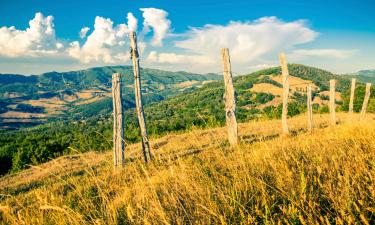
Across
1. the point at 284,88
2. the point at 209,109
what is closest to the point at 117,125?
the point at 284,88

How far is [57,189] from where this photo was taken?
6363 mm

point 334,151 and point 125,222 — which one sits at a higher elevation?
point 334,151

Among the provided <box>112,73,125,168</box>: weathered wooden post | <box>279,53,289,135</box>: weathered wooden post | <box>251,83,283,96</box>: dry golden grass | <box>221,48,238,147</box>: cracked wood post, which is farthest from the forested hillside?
<box>221,48,238,147</box>: cracked wood post

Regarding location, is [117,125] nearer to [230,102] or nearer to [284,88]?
[230,102]

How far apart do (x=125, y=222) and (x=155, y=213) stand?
1.20 ft

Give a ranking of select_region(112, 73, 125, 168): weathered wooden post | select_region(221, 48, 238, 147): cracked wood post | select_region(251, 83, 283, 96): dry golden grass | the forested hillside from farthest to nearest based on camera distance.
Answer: select_region(251, 83, 283, 96): dry golden grass → the forested hillside → select_region(221, 48, 238, 147): cracked wood post → select_region(112, 73, 125, 168): weathered wooden post

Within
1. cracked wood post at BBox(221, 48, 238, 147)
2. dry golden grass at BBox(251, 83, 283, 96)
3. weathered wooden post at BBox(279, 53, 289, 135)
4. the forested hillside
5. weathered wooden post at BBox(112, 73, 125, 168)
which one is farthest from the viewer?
dry golden grass at BBox(251, 83, 283, 96)

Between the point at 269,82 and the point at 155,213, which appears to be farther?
the point at 269,82

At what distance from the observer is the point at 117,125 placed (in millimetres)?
7852

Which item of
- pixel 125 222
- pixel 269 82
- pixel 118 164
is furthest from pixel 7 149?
pixel 269 82

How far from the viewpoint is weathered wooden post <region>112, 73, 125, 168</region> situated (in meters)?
7.78

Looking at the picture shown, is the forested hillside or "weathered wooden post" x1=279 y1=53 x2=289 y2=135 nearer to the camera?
"weathered wooden post" x1=279 y1=53 x2=289 y2=135

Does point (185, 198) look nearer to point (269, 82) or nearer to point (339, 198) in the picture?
point (339, 198)

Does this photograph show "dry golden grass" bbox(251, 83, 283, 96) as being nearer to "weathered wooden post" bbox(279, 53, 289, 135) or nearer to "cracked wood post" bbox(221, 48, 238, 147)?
"weathered wooden post" bbox(279, 53, 289, 135)
